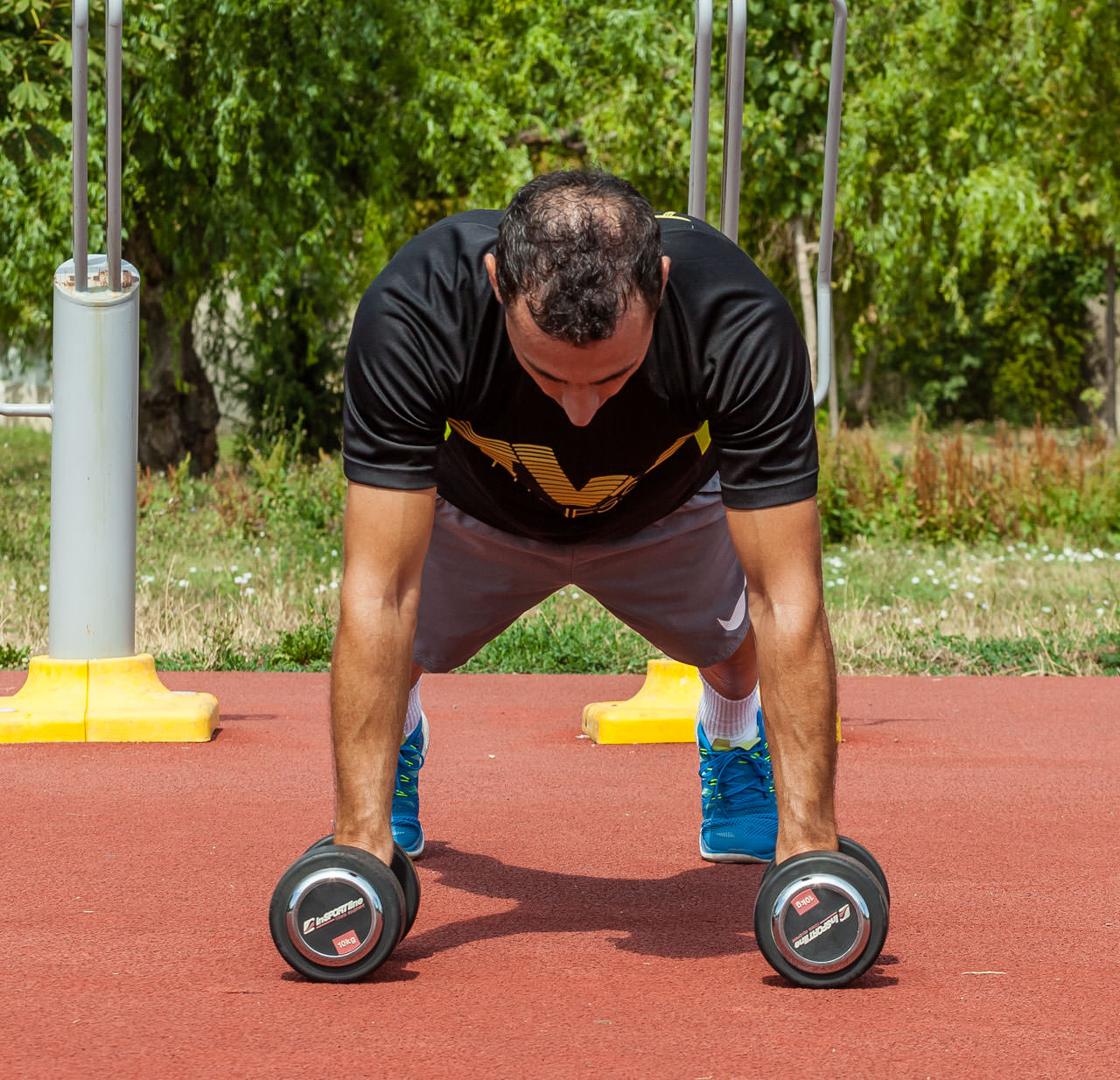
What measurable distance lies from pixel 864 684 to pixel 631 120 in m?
8.69

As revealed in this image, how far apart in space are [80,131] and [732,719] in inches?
112

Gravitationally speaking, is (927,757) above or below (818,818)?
below

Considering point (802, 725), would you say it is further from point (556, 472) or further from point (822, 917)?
point (556, 472)

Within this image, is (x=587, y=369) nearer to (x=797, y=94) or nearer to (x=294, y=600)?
(x=294, y=600)

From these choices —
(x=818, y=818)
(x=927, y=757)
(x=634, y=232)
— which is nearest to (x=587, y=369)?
(x=634, y=232)

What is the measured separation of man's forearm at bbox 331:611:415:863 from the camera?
273 cm

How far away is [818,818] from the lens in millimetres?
2725

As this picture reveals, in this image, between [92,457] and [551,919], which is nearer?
[551,919]

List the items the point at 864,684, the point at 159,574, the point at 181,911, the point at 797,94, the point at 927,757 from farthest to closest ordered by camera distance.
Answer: the point at 797,94
the point at 159,574
the point at 864,684
the point at 927,757
the point at 181,911

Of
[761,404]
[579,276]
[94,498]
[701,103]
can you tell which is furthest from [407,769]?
[701,103]

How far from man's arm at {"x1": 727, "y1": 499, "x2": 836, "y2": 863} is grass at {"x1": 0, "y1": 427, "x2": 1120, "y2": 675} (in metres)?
3.99

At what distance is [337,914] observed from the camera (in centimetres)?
265

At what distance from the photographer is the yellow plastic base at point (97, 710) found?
4.93 meters

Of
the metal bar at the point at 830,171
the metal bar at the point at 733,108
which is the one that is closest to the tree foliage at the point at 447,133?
the metal bar at the point at 733,108
